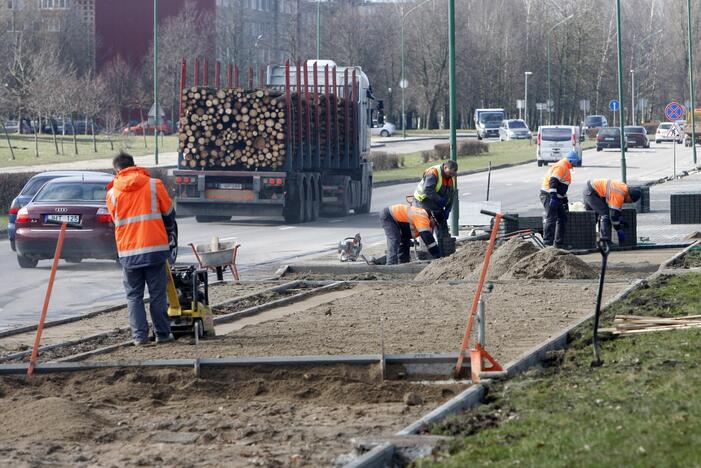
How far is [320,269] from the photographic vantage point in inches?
702

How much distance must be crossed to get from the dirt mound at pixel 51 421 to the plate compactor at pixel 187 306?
2900mm

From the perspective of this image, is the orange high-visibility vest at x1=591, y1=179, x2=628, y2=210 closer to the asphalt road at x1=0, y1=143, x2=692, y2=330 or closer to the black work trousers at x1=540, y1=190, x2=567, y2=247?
the black work trousers at x1=540, y1=190, x2=567, y2=247

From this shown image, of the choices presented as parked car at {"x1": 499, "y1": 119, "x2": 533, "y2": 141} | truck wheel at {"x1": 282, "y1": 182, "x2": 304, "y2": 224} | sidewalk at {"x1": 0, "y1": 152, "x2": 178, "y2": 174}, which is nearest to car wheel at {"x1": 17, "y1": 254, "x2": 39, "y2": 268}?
truck wheel at {"x1": 282, "y1": 182, "x2": 304, "y2": 224}

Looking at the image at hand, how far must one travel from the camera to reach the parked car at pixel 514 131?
8750 cm

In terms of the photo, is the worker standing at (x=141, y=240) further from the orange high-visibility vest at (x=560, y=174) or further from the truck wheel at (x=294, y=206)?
the truck wheel at (x=294, y=206)

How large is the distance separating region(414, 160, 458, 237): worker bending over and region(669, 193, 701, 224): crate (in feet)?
28.1

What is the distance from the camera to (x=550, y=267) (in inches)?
628

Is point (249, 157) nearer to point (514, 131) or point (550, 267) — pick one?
point (550, 267)

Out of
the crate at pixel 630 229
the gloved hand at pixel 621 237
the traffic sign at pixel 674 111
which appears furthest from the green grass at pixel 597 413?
the traffic sign at pixel 674 111

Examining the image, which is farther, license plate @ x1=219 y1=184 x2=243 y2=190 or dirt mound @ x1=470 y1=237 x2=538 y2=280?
license plate @ x1=219 y1=184 x2=243 y2=190

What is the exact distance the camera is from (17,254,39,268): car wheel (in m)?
20.1

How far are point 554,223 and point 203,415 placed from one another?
42.8 feet

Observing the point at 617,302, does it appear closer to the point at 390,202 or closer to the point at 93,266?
the point at 93,266

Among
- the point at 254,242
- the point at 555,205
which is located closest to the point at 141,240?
the point at 555,205
